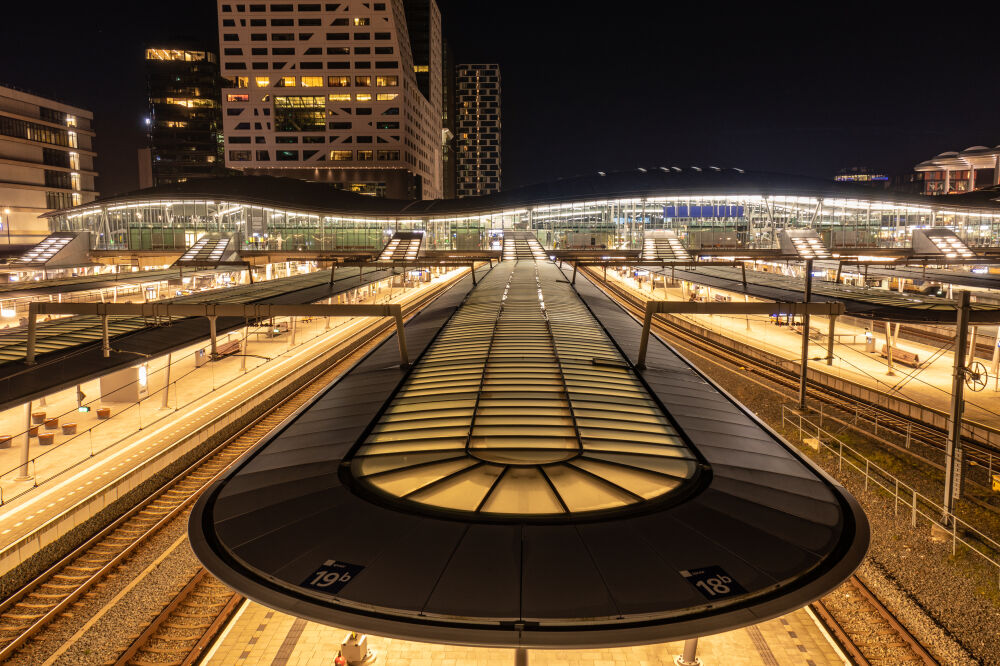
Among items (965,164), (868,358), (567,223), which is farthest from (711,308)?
(965,164)

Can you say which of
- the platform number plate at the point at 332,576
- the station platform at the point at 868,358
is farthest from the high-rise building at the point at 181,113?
the platform number plate at the point at 332,576

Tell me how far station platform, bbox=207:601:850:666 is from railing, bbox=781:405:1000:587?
141 inches

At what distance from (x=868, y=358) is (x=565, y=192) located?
48626mm

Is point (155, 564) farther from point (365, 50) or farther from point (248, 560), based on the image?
point (365, 50)

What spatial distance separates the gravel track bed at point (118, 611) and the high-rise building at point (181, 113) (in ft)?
484

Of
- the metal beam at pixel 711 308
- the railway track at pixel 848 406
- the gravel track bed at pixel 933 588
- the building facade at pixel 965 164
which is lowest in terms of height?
the gravel track bed at pixel 933 588

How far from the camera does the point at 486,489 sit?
840 centimetres

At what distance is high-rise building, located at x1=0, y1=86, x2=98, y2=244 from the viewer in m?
76.3

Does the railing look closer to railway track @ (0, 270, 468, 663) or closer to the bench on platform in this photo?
the bench on platform

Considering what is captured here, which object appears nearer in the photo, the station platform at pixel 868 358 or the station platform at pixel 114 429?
the station platform at pixel 114 429

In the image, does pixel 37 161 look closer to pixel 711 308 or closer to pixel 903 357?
pixel 711 308

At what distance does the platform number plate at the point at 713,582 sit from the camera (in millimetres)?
6466

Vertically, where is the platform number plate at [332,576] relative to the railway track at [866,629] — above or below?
above

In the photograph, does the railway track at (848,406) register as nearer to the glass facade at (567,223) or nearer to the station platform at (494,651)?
the station platform at (494,651)
